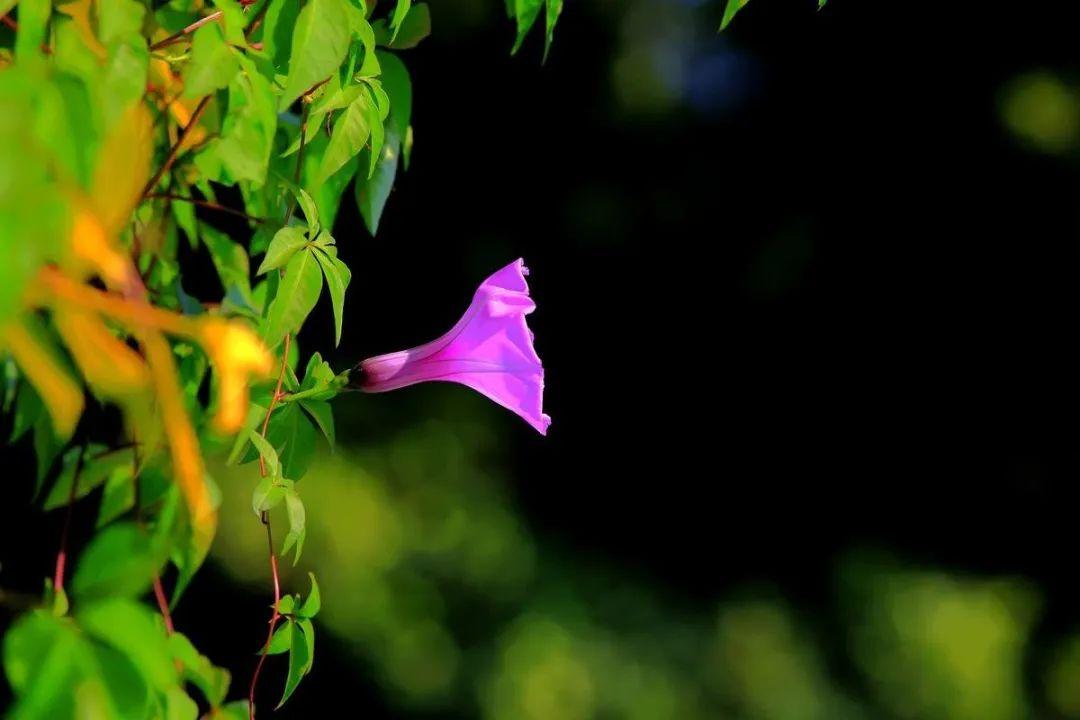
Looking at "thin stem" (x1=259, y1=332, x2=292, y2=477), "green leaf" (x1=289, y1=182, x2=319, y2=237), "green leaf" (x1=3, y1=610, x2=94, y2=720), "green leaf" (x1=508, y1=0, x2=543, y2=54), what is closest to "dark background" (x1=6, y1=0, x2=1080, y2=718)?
"green leaf" (x1=508, y1=0, x2=543, y2=54)

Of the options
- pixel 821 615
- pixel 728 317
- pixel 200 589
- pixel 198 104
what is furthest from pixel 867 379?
pixel 198 104

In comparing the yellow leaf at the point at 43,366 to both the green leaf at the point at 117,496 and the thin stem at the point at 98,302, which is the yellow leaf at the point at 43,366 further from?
the green leaf at the point at 117,496

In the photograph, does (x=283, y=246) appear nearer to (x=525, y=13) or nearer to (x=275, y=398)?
(x=275, y=398)

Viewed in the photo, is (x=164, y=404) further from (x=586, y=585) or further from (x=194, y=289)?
(x=586, y=585)

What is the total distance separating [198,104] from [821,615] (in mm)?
4229

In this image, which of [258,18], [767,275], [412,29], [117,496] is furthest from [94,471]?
[767,275]

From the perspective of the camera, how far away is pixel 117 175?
75 cm

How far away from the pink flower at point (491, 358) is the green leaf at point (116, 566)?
16.3 inches

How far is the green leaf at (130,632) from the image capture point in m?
0.81

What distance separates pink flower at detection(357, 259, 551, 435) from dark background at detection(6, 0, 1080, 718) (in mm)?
3732

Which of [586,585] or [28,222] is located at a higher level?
[28,222]

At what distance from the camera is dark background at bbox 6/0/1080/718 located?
509 centimetres

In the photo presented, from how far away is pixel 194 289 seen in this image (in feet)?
5.61

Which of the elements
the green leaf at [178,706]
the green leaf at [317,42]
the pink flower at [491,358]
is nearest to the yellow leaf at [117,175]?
the green leaf at [317,42]
